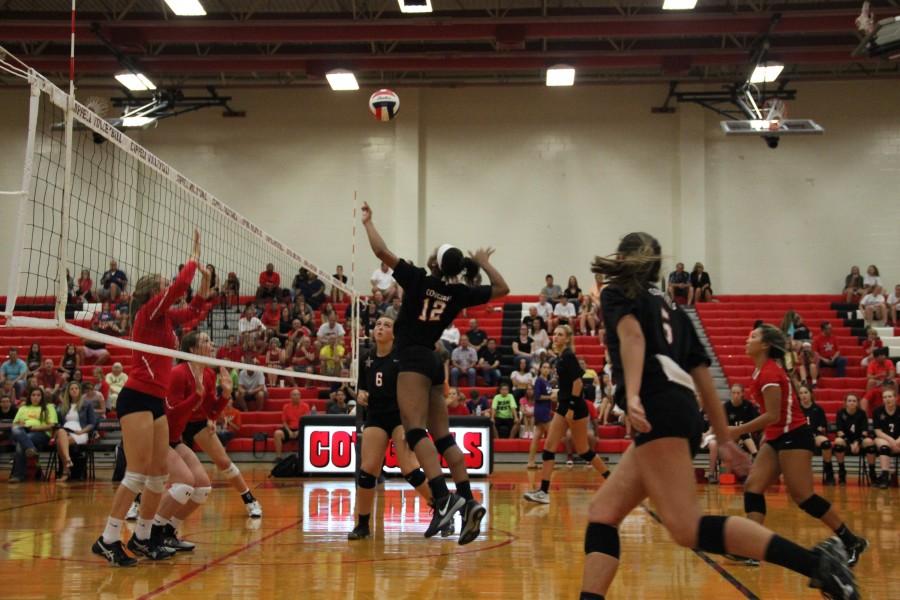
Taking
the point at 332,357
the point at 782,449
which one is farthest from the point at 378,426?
the point at 332,357

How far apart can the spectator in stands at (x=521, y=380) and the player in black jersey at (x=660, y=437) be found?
15914 millimetres

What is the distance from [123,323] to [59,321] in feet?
Result: 36.3

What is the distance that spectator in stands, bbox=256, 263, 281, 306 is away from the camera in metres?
24.8

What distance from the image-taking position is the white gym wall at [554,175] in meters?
27.4

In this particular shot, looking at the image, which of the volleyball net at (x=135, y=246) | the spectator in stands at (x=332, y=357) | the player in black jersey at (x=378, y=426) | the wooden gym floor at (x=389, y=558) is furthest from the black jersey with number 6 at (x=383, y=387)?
the volleyball net at (x=135, y=246)

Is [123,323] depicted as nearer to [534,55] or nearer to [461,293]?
[461,293]

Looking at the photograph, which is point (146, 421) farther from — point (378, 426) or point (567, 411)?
point (567, 411)

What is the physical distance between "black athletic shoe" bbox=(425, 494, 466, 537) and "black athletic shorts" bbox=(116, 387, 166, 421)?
2.24 m

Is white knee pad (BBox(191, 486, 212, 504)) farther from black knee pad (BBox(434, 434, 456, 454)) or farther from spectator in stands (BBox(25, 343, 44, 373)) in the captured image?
spectator in stands (BBox(25, 343, 44, 373))

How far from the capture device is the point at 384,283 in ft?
85.8

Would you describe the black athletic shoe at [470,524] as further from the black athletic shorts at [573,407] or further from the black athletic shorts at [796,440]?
the black athletic shorts at [573,407]

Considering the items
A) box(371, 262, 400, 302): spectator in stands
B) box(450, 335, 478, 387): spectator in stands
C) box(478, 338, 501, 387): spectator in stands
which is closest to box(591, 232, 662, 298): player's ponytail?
box(450, 335, 478, 387): spectator in stands

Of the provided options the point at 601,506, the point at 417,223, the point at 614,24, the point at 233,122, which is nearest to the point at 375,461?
the point at 601,506

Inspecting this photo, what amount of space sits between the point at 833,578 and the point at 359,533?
4.73 m
